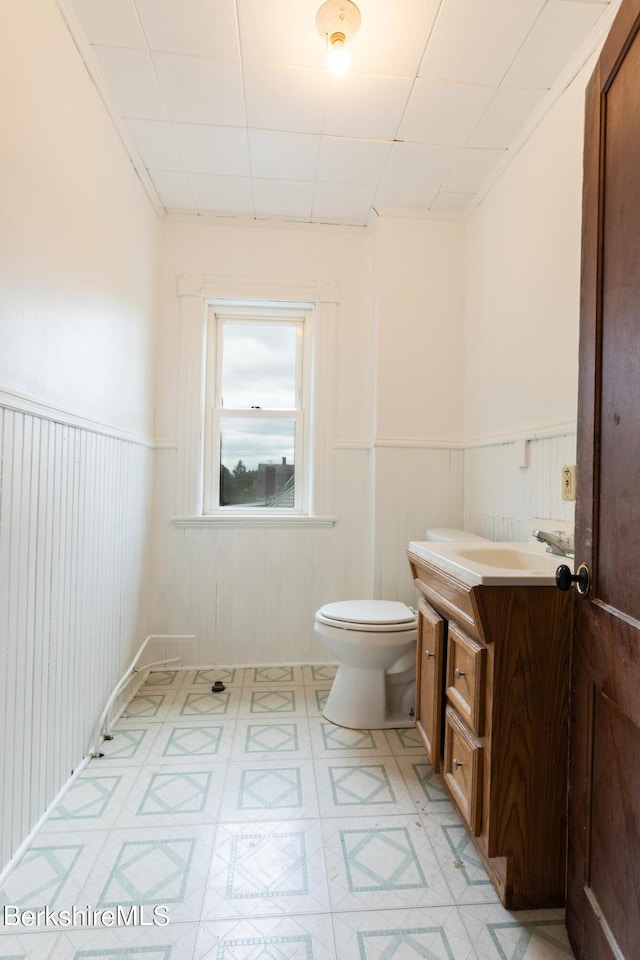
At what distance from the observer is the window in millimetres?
2604

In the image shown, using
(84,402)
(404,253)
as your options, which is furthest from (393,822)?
(404,253)

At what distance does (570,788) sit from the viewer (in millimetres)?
1014

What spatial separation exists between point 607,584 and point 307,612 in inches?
71.5

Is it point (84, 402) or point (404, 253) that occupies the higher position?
point (404, 253)

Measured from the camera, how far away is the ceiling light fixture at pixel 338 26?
1324 millimetres

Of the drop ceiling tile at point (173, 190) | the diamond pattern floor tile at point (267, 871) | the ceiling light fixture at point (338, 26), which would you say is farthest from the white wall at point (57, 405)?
the ceiling light fixture at point (338, 26)

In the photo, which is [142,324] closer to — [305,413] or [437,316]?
[305,413]

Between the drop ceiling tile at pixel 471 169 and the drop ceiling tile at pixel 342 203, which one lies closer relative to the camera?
the drop ceiling tile at pixel 471 169

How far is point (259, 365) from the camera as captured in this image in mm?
2643

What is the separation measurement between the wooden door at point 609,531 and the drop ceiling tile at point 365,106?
921mm

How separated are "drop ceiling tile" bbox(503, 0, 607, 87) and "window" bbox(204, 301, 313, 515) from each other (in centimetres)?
133

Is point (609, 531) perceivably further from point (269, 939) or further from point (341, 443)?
→ point (341, 443)

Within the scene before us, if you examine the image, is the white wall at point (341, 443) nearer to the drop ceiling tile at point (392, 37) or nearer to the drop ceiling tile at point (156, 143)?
the drop ceiling tile at point (156, 143)

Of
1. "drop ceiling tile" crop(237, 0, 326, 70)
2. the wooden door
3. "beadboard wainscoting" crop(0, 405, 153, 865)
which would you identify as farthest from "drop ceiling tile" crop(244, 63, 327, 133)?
"beadboard wainscoting" crop(0, 405, 153, 865)
